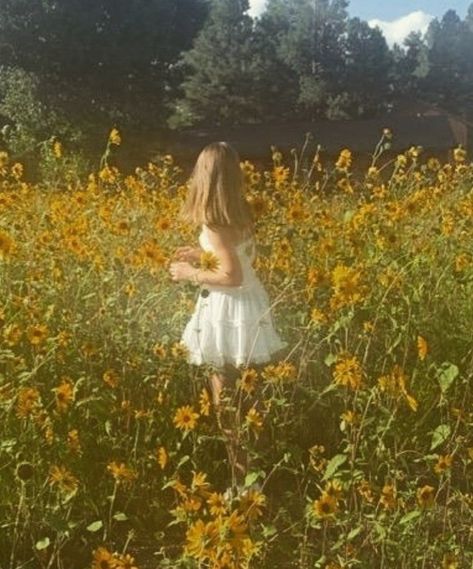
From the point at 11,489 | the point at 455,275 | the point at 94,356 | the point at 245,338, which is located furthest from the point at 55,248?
the point at 455,275

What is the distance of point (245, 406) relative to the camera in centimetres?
340

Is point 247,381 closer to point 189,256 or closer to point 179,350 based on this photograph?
point 179,350

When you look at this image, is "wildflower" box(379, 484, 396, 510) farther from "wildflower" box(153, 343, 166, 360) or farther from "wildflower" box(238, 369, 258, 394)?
"wildflower" box(153, 343, 166, 360)

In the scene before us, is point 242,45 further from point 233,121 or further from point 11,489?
point 11,489

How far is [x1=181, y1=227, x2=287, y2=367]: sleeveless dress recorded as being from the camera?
130 inches

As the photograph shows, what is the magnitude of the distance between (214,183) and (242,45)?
37.4 metres

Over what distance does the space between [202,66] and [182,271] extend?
37109mm

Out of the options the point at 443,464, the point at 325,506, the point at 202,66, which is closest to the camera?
the point at 325,506

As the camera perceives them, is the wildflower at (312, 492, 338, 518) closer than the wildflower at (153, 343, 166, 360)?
Yes

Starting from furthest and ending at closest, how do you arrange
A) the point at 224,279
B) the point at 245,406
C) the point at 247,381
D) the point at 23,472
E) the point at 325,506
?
the point at 245,406
the point at 224,279
the point at 247,381
the point at 23,472
the point at 325,506

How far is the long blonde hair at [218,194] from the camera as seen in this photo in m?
3.32

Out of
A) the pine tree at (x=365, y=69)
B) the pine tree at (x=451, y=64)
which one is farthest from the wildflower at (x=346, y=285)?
the pine tree at (x=451, y=64)

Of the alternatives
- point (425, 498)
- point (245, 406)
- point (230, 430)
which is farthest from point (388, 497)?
point (245, 406)

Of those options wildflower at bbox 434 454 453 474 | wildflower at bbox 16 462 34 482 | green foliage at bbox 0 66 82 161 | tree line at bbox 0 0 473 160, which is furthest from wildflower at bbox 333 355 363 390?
green foliage at bbox 0 66 82 161
